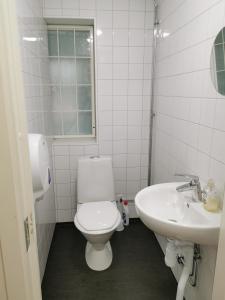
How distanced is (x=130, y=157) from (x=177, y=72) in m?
1.04

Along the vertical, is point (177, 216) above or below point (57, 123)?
below

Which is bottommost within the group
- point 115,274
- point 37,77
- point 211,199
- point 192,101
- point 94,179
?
point 115,274

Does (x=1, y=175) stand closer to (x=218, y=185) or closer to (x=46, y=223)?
(x=218, y=185)

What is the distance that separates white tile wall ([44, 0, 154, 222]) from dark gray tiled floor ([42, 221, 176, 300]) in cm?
48

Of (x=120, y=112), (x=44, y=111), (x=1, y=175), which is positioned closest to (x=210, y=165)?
(x=1, y=175)

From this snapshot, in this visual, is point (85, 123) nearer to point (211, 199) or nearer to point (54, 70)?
point (54, 70)

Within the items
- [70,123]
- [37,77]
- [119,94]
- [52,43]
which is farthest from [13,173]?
[52,43]

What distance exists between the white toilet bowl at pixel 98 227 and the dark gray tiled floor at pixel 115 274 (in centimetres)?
7

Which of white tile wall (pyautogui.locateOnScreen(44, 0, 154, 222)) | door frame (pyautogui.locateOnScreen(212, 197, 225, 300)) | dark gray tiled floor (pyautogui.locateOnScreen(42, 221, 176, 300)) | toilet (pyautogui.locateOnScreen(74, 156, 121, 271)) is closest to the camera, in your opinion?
door frame (pyautogui.locateOnScreen(212, 197, 225, 300))

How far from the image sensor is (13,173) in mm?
551

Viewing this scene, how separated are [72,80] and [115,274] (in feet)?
6.05

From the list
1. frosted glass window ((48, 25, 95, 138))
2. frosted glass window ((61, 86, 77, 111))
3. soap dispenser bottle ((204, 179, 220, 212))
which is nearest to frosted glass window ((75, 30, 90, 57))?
frosted glass window ((48, 25, 95, 138))

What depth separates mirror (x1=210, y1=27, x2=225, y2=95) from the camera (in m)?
1.15

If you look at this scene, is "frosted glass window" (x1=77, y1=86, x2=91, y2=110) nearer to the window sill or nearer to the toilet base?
the window sill
